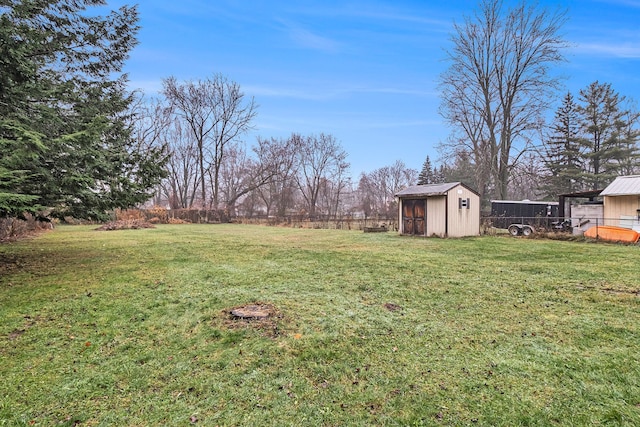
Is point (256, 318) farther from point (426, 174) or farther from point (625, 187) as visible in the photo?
point (426, 174)

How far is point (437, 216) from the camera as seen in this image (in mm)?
11805

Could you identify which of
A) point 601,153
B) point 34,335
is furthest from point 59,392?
point 601,153

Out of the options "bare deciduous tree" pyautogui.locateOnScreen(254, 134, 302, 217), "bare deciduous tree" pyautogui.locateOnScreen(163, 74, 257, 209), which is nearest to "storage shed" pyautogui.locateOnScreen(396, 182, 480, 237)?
"bare deciduous tree" pyautogui.locateOnScreen(163, 74, 257, 209)

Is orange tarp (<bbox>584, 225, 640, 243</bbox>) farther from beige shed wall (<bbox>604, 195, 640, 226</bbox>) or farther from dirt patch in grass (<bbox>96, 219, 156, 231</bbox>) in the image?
dirt patch in grass (<bbox>96, 219, 156, 231</bbox>)

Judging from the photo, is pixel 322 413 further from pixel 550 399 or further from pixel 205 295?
pixel 205 295

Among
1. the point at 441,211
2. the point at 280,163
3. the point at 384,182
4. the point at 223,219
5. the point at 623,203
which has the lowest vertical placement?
the point at 223,219

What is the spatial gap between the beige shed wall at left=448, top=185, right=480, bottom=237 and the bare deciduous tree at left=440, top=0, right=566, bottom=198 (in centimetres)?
1061

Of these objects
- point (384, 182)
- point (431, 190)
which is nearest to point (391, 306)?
point (431, 190)

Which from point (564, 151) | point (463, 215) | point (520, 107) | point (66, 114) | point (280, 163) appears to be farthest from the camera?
point (280, 163)

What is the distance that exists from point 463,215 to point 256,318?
10711mm

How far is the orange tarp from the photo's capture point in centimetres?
948

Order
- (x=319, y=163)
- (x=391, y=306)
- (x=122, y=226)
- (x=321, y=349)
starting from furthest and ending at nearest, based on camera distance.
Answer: (x=319, y=163) → (x=122, y=226) → (x=391, y=306) → (x=321, y=349)

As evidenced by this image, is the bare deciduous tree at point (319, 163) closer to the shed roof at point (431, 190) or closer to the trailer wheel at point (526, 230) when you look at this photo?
the shed roof at point (431, 190)

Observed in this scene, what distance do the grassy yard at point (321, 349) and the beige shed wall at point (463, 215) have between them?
6.36 metres
